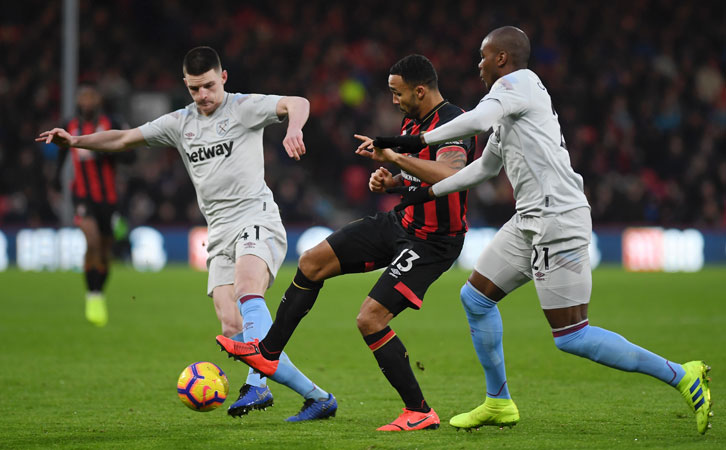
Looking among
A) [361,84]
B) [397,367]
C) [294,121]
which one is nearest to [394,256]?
[397,367]

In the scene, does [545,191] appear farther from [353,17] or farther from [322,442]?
[353,17]

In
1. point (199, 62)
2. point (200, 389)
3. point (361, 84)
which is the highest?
point (361, 84)

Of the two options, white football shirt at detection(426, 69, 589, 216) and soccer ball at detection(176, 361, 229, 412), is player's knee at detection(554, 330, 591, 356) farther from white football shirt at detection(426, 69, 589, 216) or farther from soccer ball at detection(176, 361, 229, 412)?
soccer ball at detection(176, 361, 229, 412)

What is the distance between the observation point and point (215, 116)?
6379mm

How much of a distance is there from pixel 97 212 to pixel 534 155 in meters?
6.99

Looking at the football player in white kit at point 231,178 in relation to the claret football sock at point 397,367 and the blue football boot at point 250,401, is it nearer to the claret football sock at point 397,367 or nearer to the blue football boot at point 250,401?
the blue football boot at point 250,401

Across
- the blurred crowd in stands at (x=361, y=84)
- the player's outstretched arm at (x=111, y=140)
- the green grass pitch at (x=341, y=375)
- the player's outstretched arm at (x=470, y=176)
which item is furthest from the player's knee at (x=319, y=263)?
the blurred crowd in stands at (x=361, y=84)

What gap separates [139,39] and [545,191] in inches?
811

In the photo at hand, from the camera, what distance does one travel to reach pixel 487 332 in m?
5.77

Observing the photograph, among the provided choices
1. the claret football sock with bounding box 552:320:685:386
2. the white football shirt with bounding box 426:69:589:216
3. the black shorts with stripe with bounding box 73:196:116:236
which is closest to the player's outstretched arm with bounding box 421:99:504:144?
the white football shirt with bounding box 426:69:589:216

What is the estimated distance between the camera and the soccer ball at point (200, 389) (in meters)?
5.57

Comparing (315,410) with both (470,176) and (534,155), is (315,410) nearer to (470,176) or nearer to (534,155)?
(470,176)

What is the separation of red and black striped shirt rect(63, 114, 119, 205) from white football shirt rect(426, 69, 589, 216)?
261 inches

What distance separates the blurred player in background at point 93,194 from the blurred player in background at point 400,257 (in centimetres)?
582
